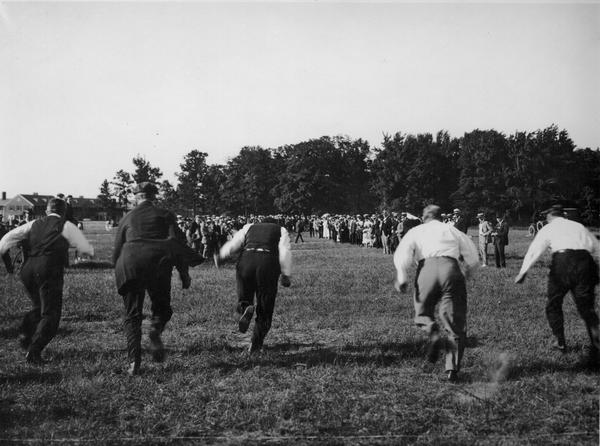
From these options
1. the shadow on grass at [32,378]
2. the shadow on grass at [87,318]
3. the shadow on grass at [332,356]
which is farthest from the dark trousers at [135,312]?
the shadow on grass at [87,318]

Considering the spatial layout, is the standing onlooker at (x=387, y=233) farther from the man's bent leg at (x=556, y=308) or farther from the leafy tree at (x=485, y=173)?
the leafy tree at (x=485, y=173)

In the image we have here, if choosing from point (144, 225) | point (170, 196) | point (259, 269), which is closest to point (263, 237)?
point (259, 269)

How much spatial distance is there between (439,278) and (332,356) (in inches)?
72.3

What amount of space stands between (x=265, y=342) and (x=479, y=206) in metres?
61.3

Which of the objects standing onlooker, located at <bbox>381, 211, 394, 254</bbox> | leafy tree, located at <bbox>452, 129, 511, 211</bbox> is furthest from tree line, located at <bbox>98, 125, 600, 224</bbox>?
standing onlooker, located at <bbox>381, 211, 394, 254</bbox>

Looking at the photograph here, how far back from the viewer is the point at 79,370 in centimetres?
550

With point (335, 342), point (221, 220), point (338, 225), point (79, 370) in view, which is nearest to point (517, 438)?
point (335, 342)

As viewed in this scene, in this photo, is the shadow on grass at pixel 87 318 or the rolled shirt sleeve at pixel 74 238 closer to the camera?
the rolled shirt sleeve at pixel 74 238

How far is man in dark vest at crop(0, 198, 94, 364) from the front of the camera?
5.78 metres

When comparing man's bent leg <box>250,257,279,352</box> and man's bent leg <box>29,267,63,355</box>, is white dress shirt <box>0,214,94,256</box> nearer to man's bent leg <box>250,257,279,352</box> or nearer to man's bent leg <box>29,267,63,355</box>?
man's bent leg <box>29,267,63,355</box>

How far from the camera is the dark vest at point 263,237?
21.0 feet

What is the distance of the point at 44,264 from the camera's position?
5758 millimetres

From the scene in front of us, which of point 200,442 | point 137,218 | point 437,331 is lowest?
point 200,442

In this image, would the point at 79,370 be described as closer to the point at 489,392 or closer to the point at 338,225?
the point at 489,392
